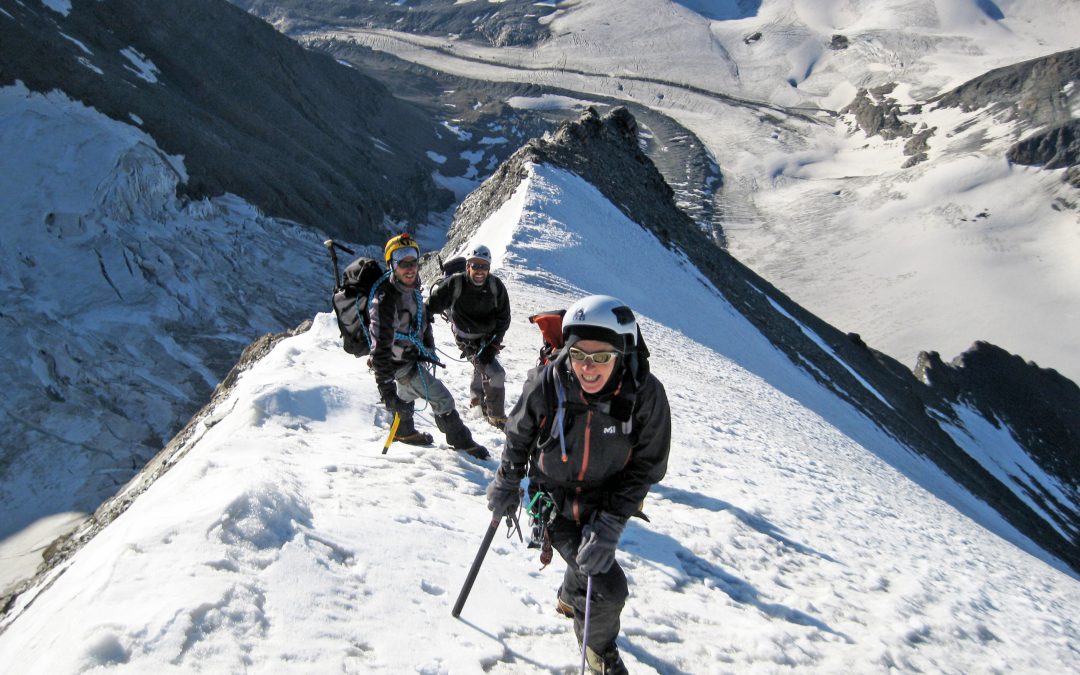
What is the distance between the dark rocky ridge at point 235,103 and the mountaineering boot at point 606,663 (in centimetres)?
3196

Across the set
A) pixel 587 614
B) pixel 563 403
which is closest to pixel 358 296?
pixel 563 403

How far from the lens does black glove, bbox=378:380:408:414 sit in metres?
7.75

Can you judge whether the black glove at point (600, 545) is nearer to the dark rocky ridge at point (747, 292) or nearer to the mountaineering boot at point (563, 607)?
the mountaineering boot at point (563, 607)

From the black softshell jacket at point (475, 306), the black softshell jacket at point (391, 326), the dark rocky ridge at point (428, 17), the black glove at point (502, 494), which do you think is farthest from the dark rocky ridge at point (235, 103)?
the dark rocky ridge at point (428, 17)

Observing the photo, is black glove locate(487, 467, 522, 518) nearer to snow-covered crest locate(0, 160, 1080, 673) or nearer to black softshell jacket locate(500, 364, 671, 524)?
black softshell jacket locate(500, 364, 671, 524)

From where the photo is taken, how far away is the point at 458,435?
8234 mm

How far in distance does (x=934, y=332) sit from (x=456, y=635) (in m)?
89.0

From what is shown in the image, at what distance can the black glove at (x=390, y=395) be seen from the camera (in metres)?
7.75

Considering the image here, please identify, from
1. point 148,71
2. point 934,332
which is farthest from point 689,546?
point 934,332

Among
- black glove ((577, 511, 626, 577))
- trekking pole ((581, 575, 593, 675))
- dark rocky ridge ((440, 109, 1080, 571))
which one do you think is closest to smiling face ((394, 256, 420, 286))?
black glove ((577, 511, 626, 577))

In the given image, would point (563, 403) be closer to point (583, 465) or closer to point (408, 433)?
point (583, 465)

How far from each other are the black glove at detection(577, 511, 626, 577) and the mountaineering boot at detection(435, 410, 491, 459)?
3.66 meters

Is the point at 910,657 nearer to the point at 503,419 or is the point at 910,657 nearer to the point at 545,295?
the point at 503,419

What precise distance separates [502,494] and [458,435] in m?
3.29
